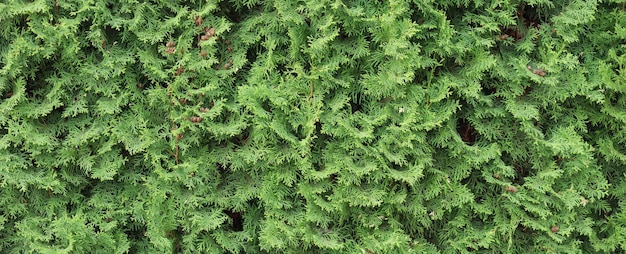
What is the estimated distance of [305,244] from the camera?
8.33 feet

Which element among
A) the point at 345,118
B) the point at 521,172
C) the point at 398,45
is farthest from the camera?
the point at 521,172

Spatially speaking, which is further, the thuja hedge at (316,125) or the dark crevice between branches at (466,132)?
the dark crevice between branches at (466,132)

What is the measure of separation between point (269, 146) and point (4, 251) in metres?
1.71

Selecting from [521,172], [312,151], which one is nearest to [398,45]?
[312,151]

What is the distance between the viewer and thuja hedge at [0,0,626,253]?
2.38m

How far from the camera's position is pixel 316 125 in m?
2.54

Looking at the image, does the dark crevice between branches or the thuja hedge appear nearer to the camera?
the thuja hedge

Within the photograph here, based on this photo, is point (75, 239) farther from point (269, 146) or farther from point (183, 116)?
point (269, 146)

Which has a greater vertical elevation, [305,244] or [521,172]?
[521,172]

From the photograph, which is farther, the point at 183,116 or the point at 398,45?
the point at 183,116

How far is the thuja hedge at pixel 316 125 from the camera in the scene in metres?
2.38

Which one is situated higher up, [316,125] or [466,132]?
[316,125]

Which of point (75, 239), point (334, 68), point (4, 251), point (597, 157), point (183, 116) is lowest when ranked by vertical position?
point (4, 251)

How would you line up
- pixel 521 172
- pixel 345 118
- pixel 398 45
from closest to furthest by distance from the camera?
pixel 398 45 → pixel 345 118 → pixel 521 172
